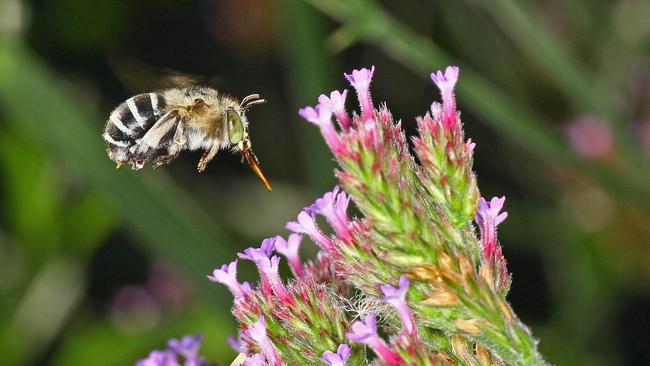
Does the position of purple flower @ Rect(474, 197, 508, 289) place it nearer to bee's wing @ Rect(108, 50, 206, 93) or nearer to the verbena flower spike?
the verbena flower spike

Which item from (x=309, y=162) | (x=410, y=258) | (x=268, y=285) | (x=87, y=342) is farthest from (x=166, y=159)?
(x=87, y=342)

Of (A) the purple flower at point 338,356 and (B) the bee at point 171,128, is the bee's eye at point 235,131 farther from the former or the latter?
(A) the purple flower at point 338,356

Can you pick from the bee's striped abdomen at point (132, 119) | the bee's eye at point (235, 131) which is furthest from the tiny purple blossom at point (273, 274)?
the bee's striped abdomen at point (132, 119)

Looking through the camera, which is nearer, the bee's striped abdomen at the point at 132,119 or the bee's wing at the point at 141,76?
the bee's striped abdomen at the point at 132,119

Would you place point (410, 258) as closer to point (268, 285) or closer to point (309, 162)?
point (268, 285)

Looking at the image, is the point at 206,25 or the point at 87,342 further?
the point at 206,25

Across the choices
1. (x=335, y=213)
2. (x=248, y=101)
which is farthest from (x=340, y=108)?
(x=248, y=101)

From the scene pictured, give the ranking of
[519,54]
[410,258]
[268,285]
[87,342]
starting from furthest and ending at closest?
[519,54]
[87,342]
[268,285]
[410,258]

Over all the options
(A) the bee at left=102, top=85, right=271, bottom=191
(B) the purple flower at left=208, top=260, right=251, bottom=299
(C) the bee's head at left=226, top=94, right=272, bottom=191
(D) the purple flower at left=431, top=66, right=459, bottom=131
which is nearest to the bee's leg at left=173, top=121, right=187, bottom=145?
(A) the bee at left=102, top=85, right=271, bottom=191
